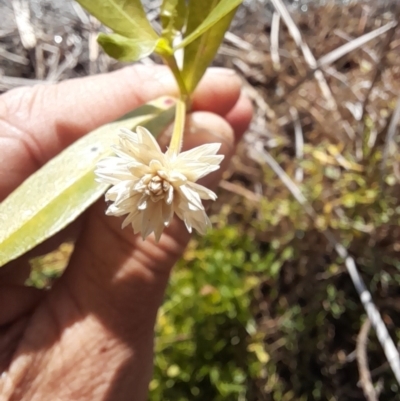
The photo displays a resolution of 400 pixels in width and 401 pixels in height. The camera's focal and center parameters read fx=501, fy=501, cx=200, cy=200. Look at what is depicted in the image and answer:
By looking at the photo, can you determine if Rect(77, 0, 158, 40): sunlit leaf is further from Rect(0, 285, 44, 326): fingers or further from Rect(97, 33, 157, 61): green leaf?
Rect(0, 285, 44, 326): fingers

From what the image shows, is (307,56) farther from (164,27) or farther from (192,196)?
(192,196)

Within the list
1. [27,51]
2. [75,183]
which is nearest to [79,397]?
[75,183]

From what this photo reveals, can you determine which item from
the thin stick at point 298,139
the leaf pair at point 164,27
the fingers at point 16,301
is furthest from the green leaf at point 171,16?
the thin stick at point 298,139

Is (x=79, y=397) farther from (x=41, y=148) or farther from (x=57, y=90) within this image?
(x=57, y=90)

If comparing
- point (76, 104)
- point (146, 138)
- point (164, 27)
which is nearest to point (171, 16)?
point (164, 27)

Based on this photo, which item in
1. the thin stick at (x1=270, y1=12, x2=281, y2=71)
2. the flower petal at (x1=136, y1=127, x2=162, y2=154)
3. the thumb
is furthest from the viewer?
the thin stick at (x1=270, y1=12, x2=281, y2=71)

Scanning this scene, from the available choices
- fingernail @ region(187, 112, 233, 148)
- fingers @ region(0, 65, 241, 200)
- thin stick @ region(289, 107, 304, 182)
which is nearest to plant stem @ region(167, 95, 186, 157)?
fingernail @ region(187, 112, 233, 148)

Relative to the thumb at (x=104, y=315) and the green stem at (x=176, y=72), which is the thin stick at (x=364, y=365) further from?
the green stem at (x=176, y=72)
